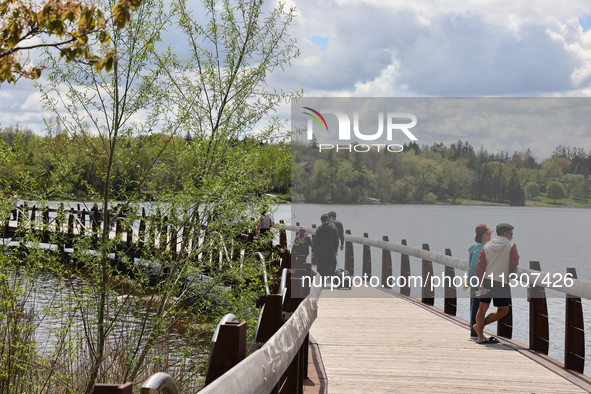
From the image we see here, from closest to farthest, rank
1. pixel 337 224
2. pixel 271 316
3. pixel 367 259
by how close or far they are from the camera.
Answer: pixel 271 316 → pixel 337 224 → pixel 367 259

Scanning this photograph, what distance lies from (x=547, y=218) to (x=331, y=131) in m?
58.0

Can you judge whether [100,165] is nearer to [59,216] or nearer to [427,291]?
[59,216]

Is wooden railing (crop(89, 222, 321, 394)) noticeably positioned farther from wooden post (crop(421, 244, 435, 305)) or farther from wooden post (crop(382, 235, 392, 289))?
wooden post (crop(382, 235, 392, 289))

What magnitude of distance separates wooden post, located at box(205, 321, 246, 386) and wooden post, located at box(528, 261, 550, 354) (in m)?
4.66

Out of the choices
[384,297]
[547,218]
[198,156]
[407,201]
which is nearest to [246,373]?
[198,156]

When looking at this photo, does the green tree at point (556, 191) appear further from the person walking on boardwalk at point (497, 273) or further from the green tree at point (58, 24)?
the green tree at point (58, 24)

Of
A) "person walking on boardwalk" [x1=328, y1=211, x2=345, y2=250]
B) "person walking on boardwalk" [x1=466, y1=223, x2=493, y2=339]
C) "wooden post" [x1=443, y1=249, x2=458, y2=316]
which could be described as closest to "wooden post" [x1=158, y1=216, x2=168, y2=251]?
"person walking on boardwalk" [x1=466, y1=223, x2=493, y2=339]

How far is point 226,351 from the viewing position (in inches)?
77.2

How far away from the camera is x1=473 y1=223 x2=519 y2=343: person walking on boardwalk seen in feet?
19.5

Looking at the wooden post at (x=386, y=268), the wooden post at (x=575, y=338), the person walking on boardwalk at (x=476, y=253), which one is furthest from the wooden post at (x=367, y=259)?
the wooden post at (x=575, y=338)

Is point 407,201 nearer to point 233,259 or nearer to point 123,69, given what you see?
point 233,259


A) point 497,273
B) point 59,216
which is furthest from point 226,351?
point 59,216

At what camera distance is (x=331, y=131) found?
7758 millimetres

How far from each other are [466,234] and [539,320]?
46.0 metres
